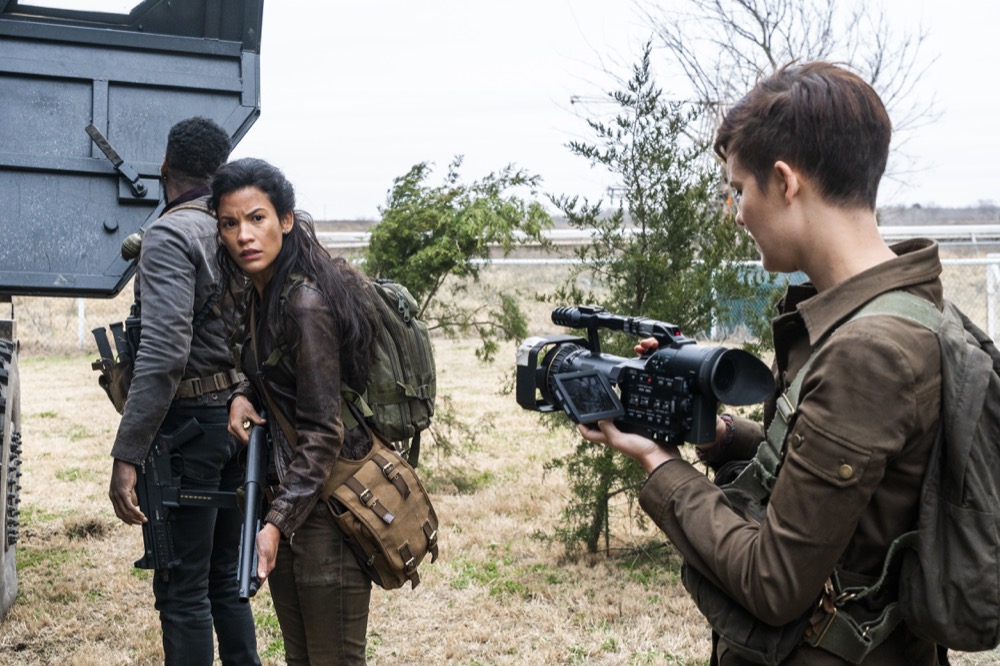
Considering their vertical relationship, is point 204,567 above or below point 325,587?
below

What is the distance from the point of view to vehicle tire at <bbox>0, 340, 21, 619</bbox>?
15.3 feet

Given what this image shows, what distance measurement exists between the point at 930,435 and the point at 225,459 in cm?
272

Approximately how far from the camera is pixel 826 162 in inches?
60.4

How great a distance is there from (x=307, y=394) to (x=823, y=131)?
1640mm

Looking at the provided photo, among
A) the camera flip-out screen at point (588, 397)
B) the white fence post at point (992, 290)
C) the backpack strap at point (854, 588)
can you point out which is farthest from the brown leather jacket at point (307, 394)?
the white fence post at point (992, 290)

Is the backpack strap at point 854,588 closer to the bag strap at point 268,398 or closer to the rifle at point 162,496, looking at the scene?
the bag strap at point 268,398

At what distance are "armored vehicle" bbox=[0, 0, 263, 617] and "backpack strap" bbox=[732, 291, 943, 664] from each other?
11.7ft

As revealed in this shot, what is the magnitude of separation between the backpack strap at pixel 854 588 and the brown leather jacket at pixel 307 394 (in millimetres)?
1456

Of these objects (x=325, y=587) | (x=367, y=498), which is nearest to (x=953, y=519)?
(x=367, y=498)

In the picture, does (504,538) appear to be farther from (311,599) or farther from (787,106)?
(787,106)

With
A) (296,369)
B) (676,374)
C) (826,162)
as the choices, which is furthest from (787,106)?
(296,369)

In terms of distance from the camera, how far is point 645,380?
1.73m

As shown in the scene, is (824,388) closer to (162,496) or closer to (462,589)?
(162,496)

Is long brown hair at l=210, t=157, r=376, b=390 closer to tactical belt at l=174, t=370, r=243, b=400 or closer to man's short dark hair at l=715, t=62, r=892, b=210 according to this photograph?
tactical belt at l=174, t=370, r=243, b=400
